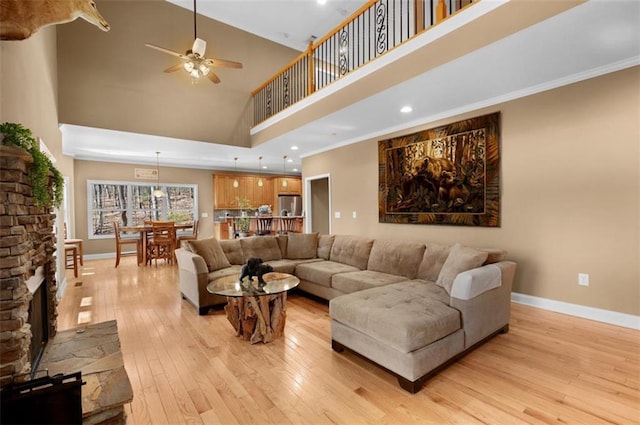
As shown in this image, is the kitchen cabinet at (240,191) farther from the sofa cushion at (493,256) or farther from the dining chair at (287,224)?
the sofa cushion at (493,256)

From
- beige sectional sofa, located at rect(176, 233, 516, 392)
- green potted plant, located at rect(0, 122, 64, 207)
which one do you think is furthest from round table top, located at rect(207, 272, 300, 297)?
green potted plant, located at rect(0, 122, 64, 207)

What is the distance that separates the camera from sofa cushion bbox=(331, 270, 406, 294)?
11.1 ft

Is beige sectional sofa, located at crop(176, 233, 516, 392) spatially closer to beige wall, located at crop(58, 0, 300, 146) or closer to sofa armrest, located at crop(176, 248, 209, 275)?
sofa armrest, located at crop(176, 248, 209, 275)

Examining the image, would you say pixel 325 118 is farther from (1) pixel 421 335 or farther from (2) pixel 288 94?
(1) pixel 421 335

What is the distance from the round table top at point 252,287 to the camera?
2.81 meters

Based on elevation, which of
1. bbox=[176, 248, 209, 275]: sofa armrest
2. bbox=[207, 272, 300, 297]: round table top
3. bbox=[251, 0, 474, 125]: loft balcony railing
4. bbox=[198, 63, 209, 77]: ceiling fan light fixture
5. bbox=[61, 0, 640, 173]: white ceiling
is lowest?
bbox=[207, 272, 300, 297]: round table top

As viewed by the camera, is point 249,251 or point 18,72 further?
point 249,251

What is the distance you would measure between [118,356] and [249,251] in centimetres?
268

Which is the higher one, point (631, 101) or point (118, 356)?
point (631, 101)

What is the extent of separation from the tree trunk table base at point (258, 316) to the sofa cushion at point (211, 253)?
3.95 feet

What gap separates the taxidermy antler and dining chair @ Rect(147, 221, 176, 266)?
223 inches

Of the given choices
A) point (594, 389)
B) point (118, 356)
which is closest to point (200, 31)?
point (118, 356)

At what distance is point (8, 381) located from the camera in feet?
4.31

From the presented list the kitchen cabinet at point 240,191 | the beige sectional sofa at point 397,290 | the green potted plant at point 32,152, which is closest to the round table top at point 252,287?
the beige sectional sofa at point 397,290
